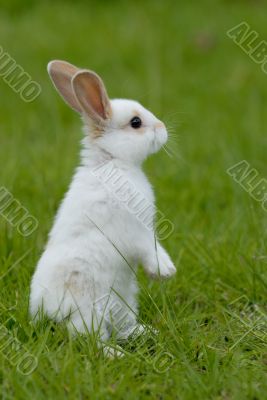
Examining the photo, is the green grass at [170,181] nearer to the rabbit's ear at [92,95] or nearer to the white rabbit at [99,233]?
the white rabbit at [99,233]

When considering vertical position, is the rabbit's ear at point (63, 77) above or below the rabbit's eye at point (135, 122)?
above

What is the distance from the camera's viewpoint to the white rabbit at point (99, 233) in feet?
11.6

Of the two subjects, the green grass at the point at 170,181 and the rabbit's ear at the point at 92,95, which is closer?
the green grass at the point at 170,181

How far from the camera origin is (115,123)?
381 cm

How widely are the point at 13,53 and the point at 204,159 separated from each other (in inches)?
129

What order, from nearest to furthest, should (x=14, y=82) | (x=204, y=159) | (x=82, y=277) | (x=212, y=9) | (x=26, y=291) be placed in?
(x=82, y=277), (x=26, y=291), (x=204, y=159), (x=14, y=82), (x=212, y=9)

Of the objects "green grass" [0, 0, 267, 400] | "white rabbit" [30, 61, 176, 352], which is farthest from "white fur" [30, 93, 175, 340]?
"green grass" [0, 0, 267, 400]

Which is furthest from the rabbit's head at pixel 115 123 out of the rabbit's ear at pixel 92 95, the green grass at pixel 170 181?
the green grass at pixel 170 181

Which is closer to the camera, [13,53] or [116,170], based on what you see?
[116,170]

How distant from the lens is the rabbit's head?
147 inches

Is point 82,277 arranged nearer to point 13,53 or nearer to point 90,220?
point 90,220

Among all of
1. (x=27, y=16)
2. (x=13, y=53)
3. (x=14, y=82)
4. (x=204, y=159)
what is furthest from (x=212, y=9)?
(x=204, y=159)

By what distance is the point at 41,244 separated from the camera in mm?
4672

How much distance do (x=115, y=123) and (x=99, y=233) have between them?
1.88ft
